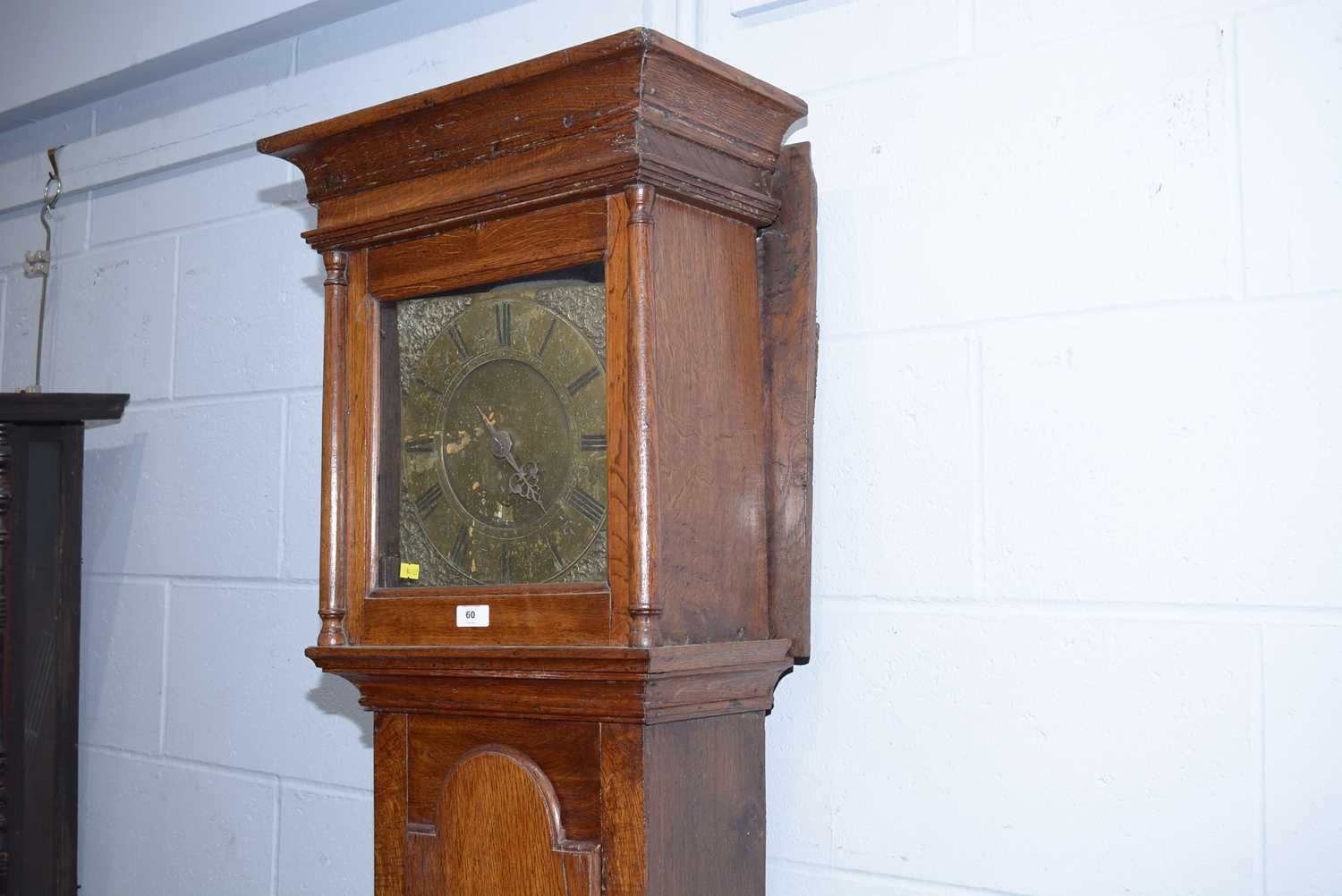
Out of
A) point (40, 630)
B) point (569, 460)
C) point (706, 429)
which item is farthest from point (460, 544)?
point (40, 630)

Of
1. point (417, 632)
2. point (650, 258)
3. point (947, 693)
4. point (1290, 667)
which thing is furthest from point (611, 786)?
point (1290, 667)

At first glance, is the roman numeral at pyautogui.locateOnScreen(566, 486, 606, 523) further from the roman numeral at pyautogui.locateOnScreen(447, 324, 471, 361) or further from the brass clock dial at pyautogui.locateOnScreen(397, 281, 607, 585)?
the roman numeral at pyautogui.locateOnScreen(447, 324, 471, 361)

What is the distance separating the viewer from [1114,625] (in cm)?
143

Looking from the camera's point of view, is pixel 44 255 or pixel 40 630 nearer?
pixel 40 630

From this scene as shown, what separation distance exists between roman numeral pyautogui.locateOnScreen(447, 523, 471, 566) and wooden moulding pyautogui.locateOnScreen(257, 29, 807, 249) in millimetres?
349

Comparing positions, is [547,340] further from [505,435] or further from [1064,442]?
[1064,442]

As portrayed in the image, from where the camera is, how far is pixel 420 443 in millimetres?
1588

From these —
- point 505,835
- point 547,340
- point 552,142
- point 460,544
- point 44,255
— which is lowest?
point 505,835

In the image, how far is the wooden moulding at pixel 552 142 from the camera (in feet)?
4.54

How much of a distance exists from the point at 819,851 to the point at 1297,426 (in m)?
0.72

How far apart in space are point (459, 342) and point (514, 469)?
6.9 inches

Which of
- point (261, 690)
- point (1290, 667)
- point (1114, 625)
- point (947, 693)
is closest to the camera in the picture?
point (1290, 667)

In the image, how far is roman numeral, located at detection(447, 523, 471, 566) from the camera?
1.54m

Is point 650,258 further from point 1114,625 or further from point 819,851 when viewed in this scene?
point 819,851
